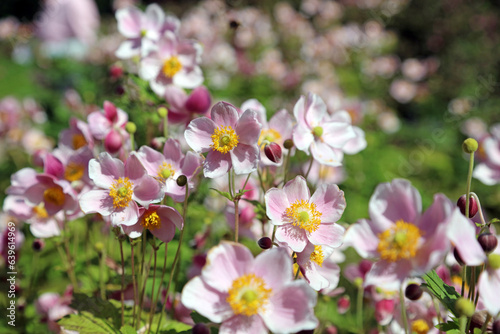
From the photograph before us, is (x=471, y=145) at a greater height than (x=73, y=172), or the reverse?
(x=471, y=145)

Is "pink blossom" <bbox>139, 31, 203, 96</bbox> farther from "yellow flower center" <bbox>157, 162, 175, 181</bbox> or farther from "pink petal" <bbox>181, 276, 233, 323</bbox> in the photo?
"pink petal" <bbox>181, 276, 233, 323</bbox>

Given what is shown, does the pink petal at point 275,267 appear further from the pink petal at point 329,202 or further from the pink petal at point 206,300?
the pink petal at point 329,202

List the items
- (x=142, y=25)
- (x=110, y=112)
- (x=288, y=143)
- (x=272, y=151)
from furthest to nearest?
(x=142, y=25) < (x=110, y=112) < (x=288, y=143) < (x=272, y=151)

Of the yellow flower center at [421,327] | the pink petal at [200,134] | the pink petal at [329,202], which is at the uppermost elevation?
the pink petal at [200,134]

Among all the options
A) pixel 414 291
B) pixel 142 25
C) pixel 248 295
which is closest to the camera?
pixel 248 295

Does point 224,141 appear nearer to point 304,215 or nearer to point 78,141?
point 304,215

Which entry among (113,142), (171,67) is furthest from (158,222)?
(171,67)

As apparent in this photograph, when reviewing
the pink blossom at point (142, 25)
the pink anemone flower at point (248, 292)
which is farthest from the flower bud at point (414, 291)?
the pink blossom at point (142, 25)
